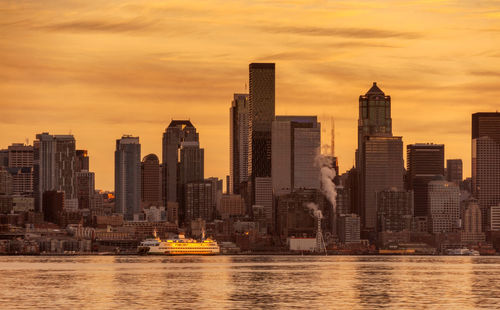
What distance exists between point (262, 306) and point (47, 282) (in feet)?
180

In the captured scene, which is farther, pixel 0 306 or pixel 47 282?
pixel 47 282

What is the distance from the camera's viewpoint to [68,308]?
117125 mm

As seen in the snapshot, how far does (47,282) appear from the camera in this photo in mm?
166375

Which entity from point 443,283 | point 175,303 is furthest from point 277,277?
point 175,303

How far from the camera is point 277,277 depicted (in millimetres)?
187625

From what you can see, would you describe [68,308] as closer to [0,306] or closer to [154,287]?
[0,306]

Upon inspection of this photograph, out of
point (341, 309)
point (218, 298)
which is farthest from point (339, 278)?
point (341, 309)

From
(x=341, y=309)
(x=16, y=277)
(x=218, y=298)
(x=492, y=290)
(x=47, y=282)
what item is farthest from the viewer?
(x=16, y=277)

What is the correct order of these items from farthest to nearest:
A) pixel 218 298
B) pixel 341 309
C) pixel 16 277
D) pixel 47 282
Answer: pixel 16 277
pixel 47 282
pixel 218 298
pixel 341 309

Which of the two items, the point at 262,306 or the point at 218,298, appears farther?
the point at 218,298

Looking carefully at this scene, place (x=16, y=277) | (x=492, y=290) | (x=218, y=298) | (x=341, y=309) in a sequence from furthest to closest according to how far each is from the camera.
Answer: (x=16, y=277) < (x=492, y=290) < (x=218, y=298) < (x=341, y=309)

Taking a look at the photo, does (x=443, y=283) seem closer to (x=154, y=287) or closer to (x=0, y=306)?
(x=154, y=287)

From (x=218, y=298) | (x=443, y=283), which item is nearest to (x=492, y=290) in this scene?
(x=443, y=283)

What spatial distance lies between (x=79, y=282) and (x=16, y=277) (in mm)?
21089
